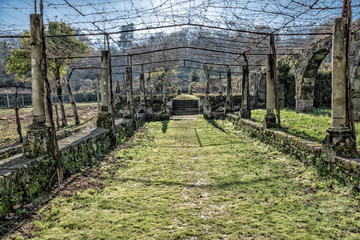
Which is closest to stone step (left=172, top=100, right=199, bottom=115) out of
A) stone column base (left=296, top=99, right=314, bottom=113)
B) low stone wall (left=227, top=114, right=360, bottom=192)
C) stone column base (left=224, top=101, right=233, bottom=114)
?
stone column base (left=224, top=101, right=233, bottom=114)

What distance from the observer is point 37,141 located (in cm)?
398

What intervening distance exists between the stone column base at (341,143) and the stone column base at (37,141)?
16.3 feet

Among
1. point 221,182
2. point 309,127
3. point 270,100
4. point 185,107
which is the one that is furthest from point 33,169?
point 185,107

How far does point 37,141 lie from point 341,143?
5228mm

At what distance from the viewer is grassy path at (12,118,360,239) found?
2756mm

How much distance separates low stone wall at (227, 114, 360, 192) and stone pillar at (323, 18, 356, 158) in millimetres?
226

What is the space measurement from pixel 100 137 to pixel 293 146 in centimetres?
505

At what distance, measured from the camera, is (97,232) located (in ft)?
9.09

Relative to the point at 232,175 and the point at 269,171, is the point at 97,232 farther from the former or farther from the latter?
the point at 269,171

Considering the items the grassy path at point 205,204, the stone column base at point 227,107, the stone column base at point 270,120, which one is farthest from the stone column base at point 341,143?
the stone column base at point 227,107

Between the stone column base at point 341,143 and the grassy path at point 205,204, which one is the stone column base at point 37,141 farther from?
the stone column base at point 341,143

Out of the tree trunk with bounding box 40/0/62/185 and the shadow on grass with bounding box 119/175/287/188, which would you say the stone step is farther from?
the tree trunk with bounding box 40/0/62/185

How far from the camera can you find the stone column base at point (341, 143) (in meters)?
4.02

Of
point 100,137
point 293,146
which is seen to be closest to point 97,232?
point 100,137
